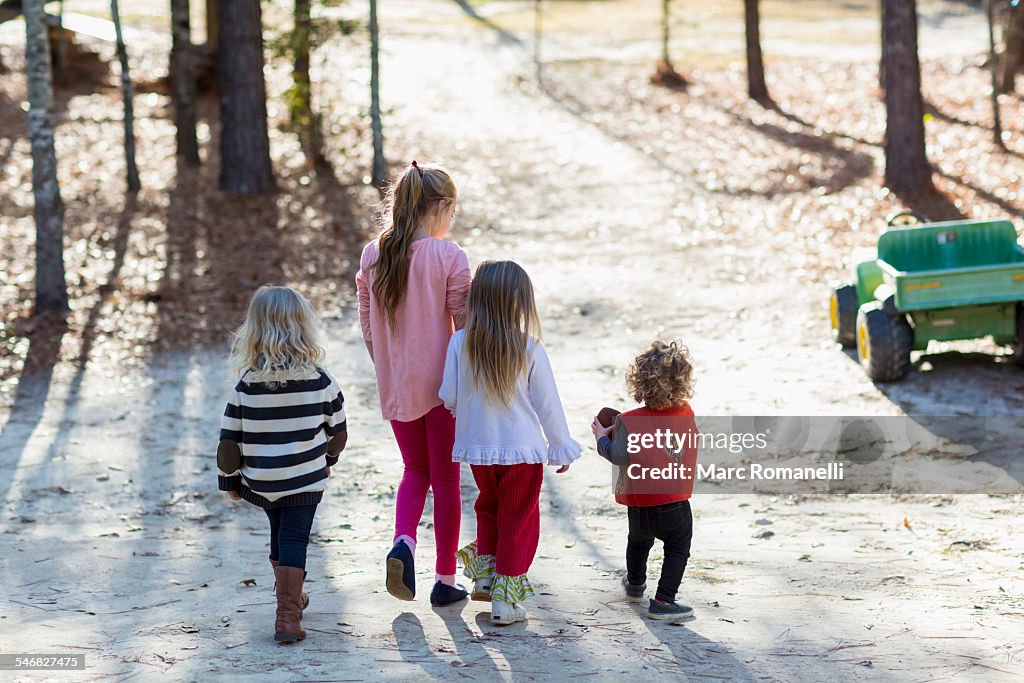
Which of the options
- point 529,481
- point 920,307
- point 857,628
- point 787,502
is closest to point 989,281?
point 920,307

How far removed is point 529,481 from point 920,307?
4.56 meters

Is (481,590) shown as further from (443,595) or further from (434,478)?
(434,478)

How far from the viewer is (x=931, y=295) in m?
8.14

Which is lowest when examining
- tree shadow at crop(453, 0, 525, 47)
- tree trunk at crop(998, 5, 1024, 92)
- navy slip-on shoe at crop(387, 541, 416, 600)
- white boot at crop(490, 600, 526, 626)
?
white boot at crop(490, 600, 526, 626)

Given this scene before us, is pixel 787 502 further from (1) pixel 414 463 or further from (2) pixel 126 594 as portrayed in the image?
(2) pixel 126 594

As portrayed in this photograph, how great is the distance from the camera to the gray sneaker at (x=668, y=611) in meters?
4.79

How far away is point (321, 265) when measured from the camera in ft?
41.5

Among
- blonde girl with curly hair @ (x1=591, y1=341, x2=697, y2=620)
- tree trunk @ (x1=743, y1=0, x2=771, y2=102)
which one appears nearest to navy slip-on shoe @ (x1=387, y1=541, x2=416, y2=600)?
blonde girl with curly hair @ (x1=591, y1=341, x2=697, y2=620)

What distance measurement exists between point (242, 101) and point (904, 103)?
837cm

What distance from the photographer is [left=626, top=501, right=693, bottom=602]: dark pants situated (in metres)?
4.73

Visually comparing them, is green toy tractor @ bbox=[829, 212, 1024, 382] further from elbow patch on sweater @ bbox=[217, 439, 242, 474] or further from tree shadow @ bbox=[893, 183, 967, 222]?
elbow patch on sweater @ bbox=[217, 439, 242, 474]

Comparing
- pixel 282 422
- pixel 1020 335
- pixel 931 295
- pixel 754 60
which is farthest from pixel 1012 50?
pixel 282 422

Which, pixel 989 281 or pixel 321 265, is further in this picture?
pixel 321 265

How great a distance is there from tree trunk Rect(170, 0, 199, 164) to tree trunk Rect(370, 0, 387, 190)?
2.69 m
